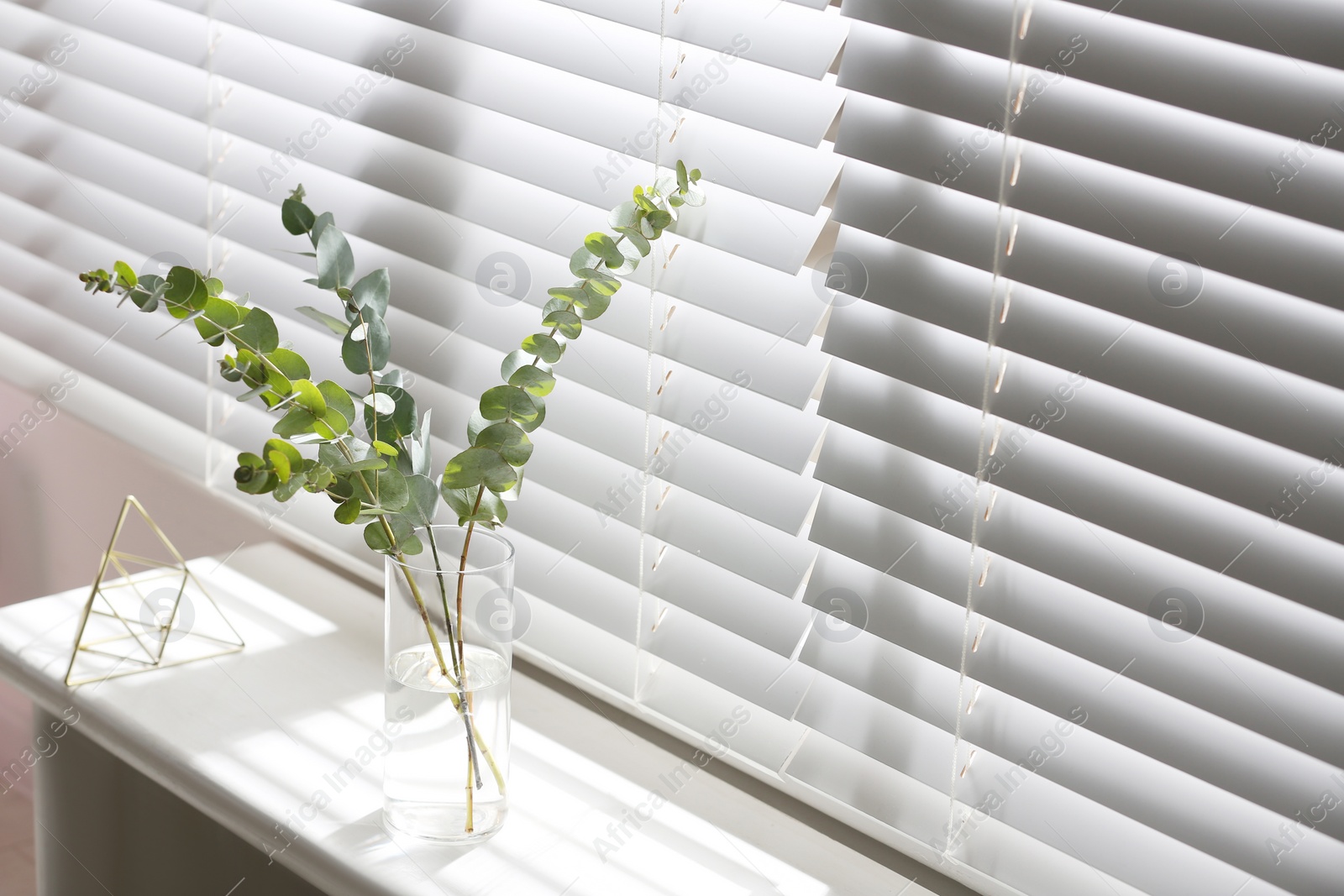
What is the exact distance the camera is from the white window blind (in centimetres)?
80

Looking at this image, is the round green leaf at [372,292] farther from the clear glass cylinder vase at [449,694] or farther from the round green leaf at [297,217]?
the clear glass cylinder vase at [449,694]

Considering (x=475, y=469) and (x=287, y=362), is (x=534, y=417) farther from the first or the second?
(x=287, y=362)

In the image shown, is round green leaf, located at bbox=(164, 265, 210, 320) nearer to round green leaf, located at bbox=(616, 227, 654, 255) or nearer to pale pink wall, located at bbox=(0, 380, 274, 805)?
round green leaf, located at bbox=(616, 227, 654, 255)

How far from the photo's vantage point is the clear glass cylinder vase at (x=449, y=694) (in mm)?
985

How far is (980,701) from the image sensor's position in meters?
0.97

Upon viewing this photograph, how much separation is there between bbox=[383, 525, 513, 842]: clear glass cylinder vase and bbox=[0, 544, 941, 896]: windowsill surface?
34mm

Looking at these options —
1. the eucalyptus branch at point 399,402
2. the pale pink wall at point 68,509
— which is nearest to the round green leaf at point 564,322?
the eucalyptus branch at point 399,402

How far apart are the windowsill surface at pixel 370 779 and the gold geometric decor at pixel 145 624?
2 centimetres

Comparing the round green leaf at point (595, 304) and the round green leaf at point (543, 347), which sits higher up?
the round green leaf at point (595, 304)

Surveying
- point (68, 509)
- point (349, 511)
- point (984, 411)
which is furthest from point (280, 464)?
point (68, 509)

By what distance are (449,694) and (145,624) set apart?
51 cm

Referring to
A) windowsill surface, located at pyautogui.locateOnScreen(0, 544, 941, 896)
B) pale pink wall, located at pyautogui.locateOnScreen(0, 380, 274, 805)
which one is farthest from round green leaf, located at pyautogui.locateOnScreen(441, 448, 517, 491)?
pale pink wall, located at pyautogui.locateOnScreen(0, 380, 274, 805)

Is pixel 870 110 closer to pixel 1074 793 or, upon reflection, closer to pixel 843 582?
pixel 843 582

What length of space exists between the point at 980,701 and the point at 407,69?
891 millimetres
